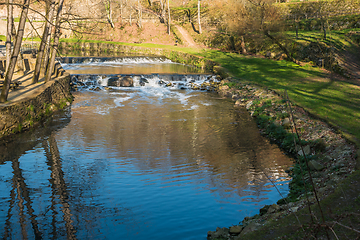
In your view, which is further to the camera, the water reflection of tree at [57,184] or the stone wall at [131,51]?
the stone wall at [131,51]

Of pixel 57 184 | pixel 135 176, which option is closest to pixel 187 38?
pixel 135 176

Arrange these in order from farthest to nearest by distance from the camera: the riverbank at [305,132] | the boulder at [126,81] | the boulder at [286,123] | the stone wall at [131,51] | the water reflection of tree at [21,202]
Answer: the stone wall at [131,51]
the boulder at [126,81]
the boulder at [286,123]
the water reflection of tree at [21,202]
the riverbank at [305,132]

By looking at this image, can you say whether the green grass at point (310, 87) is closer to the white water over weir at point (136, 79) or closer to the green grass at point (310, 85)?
the green grass at point (310, 85)

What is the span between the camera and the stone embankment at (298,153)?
234 inches

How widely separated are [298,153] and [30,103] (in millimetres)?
11047

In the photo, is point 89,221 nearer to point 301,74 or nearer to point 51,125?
point 51,125

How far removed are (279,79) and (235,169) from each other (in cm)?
1320

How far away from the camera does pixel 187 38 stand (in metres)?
47.4

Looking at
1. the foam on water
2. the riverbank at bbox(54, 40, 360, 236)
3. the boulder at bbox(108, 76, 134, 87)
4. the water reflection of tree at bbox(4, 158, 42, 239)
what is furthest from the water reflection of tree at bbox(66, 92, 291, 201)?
the foam on water

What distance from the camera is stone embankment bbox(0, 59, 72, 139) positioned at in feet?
37.5

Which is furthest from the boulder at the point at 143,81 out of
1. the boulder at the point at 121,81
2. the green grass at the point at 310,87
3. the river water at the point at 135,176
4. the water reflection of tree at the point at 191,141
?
the river water at the point at 135,176

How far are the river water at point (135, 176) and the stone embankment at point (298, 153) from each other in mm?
414

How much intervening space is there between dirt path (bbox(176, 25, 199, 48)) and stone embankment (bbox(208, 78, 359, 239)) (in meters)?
29.4

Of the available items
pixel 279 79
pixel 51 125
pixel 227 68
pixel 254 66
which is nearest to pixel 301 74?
pixel 279 79
